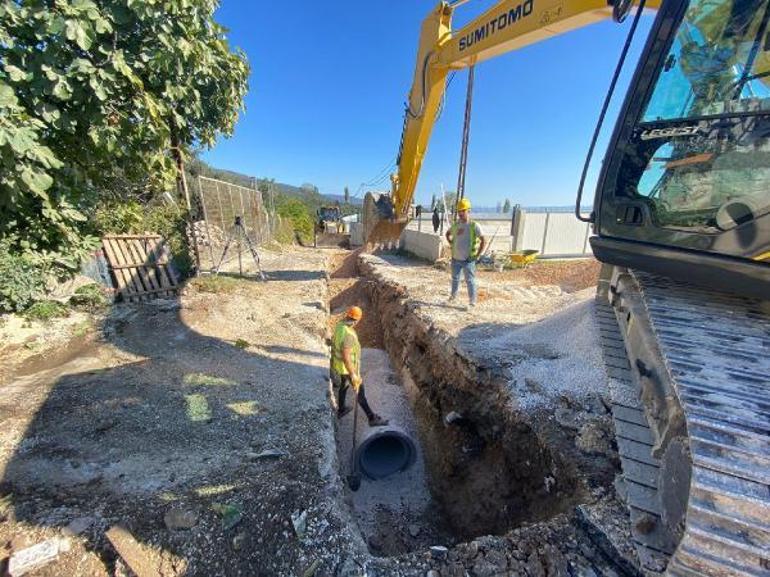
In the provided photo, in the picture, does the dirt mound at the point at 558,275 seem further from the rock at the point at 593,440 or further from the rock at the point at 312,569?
the rock at the point at 312,569

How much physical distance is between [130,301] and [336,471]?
6.37 m

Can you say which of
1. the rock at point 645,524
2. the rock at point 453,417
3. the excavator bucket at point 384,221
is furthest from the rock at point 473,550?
the excavator bucket at point 384,221

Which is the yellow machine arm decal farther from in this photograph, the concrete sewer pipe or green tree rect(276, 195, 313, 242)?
green tree rect(276, 195, 313, 242)

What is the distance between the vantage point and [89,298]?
659 centimetres

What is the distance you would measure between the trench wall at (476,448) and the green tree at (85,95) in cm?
477

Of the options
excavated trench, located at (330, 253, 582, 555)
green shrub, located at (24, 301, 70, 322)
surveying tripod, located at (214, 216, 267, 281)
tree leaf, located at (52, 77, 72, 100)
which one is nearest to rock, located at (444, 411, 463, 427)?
excavated trench, located at (330, 253, 582, 555)

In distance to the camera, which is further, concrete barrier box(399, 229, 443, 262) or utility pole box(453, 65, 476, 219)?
concrete barrier box(399, 229, 443, 262)

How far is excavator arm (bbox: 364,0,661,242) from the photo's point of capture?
4.24 metres

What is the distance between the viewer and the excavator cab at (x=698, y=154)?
226cm

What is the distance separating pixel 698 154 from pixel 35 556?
16.0 ft

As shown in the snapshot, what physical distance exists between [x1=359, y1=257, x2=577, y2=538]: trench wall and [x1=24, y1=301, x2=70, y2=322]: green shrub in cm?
574

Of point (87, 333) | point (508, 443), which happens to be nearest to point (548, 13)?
point (508, 443)

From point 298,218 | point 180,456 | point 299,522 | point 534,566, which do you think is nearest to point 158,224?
point 180,456

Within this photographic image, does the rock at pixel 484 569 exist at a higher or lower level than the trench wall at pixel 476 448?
higher
